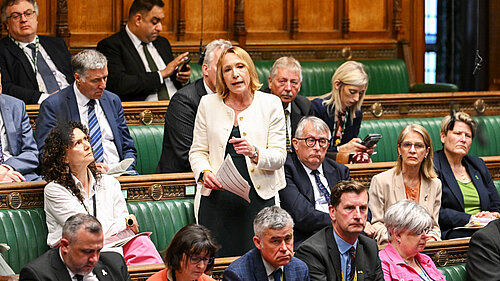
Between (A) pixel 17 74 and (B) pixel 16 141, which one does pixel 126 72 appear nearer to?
(A) pixel 17 74

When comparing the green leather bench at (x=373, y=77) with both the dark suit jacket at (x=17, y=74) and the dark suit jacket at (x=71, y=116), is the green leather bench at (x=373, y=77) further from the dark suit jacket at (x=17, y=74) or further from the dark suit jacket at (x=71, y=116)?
the dark suit jacket at (x=71, y=116)

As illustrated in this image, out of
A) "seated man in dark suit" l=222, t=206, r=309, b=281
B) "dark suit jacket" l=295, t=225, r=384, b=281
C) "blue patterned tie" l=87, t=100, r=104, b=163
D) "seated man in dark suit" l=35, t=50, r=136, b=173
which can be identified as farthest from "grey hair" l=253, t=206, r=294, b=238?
"blue patterned tie" l=87, t=100, r=104, b=163

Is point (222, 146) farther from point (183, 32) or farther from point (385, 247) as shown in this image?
point (183, 32)

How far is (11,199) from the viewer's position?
12.5 feet

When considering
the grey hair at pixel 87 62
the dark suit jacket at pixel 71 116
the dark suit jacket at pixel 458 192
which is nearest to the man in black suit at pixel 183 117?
the dark suit jacket at pixel 71 116

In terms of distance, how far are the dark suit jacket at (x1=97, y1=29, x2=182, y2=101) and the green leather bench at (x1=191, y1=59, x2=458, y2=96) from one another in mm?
945

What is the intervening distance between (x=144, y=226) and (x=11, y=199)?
2.06 ft

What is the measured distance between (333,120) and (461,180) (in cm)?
75

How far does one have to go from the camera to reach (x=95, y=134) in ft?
14.7

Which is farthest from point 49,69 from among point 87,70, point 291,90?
point 291,90

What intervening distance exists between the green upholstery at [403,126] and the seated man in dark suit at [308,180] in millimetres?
1411

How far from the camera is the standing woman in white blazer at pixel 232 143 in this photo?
373 centimetres

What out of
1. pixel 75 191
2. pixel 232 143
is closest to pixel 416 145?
pixel 232 143

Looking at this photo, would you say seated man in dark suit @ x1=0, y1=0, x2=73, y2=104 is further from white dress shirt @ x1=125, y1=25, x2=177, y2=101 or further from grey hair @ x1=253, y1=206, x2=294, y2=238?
grey hair @ x1=253, y1=206, x2=294, y2=238
